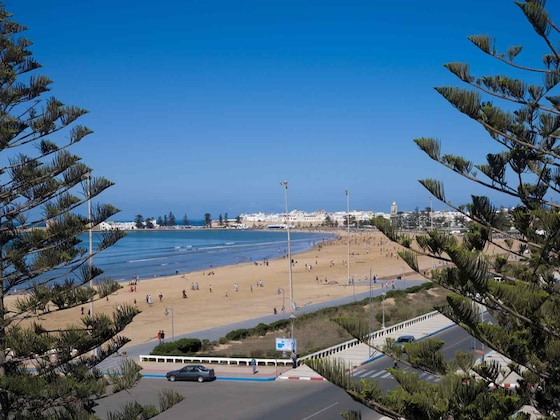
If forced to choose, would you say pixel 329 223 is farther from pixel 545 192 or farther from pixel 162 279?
pixel 545 192

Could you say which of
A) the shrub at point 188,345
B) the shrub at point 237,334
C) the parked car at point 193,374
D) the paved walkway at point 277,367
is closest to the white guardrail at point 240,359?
the paved walkway at point 277,367

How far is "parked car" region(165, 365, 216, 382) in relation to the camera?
18.4m

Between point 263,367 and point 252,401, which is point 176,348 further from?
point 252,401

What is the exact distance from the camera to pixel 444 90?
7.05 meters

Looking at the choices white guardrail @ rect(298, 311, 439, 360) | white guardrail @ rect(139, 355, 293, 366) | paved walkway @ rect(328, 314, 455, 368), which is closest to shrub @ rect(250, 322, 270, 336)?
white guardrail @ rect(298, 311, 439, 360)

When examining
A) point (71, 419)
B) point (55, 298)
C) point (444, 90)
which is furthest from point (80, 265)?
point (444, 90)

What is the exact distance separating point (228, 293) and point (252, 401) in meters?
26.9

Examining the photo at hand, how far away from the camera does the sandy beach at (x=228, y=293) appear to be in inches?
1233

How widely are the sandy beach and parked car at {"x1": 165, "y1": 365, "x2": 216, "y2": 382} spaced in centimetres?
774

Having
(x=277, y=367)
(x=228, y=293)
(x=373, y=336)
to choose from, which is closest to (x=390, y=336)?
(x=373, y=336)

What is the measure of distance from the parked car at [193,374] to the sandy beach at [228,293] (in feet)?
25.4

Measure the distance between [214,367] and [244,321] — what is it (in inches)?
381

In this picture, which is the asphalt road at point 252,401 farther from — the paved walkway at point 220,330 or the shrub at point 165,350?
the shrub at point 165,350

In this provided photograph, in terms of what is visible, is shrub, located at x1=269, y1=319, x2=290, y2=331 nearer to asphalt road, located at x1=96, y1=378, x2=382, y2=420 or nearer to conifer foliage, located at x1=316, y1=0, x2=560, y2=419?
asphalt road, located at x1=96, y1=378, x2=382, y2=420
